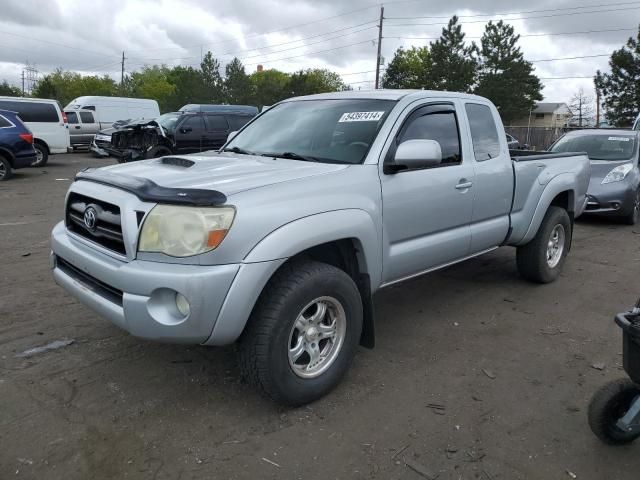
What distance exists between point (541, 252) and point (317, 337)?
3085mm

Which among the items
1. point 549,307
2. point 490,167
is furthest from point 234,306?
point 549,307

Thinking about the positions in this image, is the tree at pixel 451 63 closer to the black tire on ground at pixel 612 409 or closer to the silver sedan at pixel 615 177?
the silver sedan at pixel 615 177

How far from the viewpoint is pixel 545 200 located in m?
5.10

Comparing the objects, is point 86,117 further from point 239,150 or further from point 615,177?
point 239,150

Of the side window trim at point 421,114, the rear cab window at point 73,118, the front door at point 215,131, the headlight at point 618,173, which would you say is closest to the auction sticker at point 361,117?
the side window trim at point 421,114

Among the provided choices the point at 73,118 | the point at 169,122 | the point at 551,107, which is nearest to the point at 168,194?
the point at 169,122

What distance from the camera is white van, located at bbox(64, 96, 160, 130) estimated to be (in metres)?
23.2

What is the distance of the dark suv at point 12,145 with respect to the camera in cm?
1274

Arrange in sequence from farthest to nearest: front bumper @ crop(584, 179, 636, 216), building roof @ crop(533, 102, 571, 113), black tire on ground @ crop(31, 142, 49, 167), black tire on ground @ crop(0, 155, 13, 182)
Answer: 1. building roof @ crop(533, 102, 571, 113)
2. black tire on ground @ crop(31, 142, 49, 167)
3. black tire on ground @ crop(0, 155, 13, 182)
4. front bumper @ crop(584, 179, 636, 216)

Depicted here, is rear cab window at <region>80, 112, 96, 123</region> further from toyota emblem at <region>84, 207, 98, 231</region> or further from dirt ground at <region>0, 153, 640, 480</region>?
toyota emblem at <region>84, 207, 98, 231</region>

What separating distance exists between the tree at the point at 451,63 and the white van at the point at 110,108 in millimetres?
37955

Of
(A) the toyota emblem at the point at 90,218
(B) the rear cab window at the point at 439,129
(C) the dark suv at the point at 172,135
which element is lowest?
(A) the toyota emblem at the point at 90,218

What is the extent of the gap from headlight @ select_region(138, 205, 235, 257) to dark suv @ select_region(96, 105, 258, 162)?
12268 millimetres

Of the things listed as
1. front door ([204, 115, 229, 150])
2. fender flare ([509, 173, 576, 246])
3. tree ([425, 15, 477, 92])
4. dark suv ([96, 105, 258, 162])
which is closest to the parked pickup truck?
fender flare ([509, 173, 576, 246])
